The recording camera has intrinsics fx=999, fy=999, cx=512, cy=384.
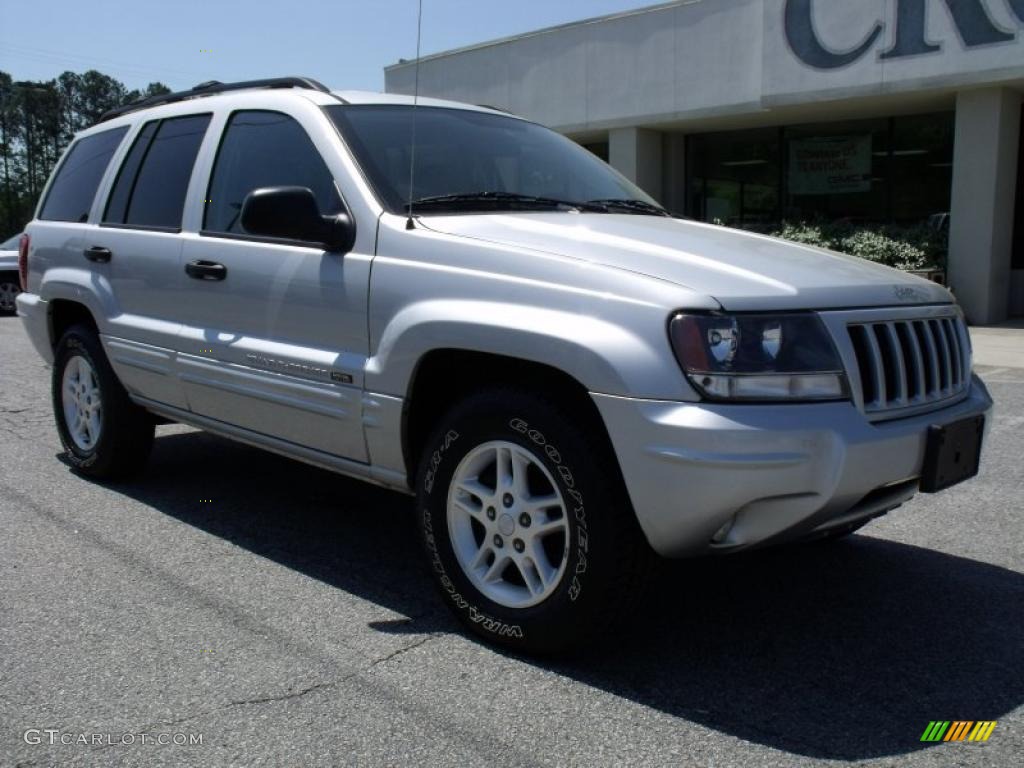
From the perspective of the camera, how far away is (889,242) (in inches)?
589

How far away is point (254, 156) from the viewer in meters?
4.36

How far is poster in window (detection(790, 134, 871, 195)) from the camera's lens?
16844 millimetres

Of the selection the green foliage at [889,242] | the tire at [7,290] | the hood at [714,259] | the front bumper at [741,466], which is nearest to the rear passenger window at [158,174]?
the hood at [714,259]

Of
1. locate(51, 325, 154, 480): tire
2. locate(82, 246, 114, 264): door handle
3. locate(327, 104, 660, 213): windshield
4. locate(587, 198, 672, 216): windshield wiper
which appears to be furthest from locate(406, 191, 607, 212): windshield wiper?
locate(51, 325, 154, 480): tire

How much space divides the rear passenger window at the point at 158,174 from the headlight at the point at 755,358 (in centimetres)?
285

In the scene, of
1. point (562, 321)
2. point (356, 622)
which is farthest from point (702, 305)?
point (356, 622)

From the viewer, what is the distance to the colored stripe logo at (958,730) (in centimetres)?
272

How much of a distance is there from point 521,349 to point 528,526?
0.57 metres

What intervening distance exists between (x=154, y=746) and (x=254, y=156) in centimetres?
259

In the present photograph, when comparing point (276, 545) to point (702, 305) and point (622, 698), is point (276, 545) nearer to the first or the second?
point (622, 698)

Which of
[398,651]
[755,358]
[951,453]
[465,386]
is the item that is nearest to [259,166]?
[465,386]

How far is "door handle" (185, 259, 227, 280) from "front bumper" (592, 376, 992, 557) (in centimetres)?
204

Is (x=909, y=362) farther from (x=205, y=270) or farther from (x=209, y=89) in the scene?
(x=209, y=89)

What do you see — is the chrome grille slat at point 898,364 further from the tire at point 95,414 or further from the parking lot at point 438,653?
the tire at point 95,414
